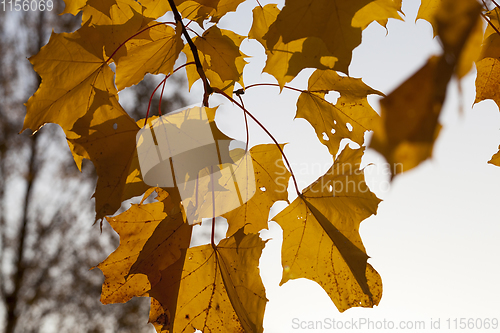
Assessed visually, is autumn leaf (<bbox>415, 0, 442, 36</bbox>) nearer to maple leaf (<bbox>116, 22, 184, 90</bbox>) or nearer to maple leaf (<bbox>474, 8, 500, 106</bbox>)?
maple leaf (<bbox>474, 8, 500, 106</bbox>)

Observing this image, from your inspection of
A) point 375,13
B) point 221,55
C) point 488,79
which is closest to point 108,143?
point 221,55

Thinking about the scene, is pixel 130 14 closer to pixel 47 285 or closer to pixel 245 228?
pixel 245 228

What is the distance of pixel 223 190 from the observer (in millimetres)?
464

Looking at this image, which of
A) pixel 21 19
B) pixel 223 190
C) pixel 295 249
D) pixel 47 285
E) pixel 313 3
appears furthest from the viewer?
pixel 21 19

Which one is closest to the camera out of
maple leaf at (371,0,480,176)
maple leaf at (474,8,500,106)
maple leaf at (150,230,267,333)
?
maple leaf at (371,0,480,176)

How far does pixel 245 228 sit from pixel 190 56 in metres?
0.31

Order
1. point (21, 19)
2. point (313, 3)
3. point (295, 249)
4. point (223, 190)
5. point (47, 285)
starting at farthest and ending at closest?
1. point (21, 19)
2. point (47, 285)
3. point (295, 249)
4. point (223, 190)
5. point (313, 3)

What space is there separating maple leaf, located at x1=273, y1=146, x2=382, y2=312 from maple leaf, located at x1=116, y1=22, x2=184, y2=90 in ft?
0.96

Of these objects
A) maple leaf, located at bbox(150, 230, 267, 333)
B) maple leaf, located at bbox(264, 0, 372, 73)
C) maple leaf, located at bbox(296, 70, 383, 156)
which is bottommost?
maple leaf, located at bbox(150, 230, 267, 333)

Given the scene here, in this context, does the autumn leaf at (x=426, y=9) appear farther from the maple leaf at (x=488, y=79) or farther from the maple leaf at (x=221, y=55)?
the maple leaf at (x=221, y=55)

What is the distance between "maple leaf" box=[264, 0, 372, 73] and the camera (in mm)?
359

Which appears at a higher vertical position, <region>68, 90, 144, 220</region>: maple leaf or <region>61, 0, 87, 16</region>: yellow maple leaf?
<region>61, 0, 87, 16</region>: yellow maple leaf

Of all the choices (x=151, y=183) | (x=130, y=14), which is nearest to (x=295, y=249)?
(x=151, y=183)

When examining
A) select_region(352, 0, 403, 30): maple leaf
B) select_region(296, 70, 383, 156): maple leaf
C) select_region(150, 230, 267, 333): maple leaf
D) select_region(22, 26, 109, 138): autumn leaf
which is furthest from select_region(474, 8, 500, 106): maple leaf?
select_region(22, 26, 109, 138): autumn leaf
